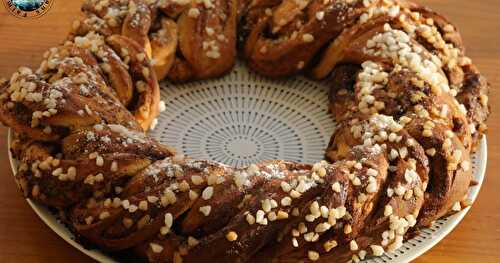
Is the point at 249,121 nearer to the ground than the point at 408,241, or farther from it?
farther from it

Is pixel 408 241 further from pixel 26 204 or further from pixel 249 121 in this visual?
pixel 26 204

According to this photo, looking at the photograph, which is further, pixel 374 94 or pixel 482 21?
pixel 482 21

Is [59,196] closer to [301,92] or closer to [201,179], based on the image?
[201,179]

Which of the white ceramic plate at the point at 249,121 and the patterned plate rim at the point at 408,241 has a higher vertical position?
the white ceramic plate at the point at 249,121

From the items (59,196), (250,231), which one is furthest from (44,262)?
(250,231)

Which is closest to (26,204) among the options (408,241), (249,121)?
(249,121)
